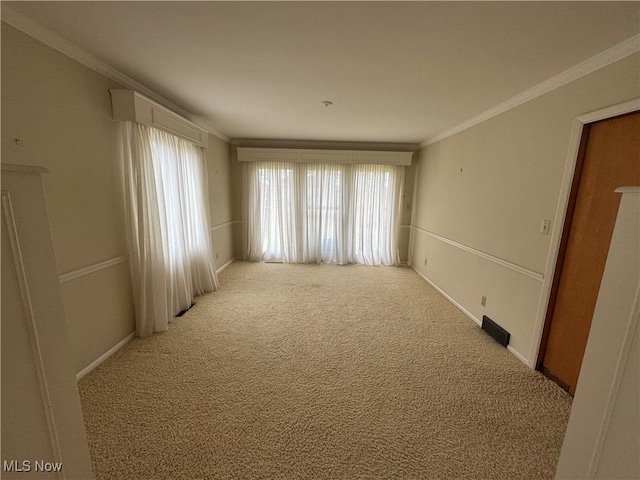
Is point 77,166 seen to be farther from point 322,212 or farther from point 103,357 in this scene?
point 322,212

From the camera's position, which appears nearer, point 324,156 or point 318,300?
point 318,300

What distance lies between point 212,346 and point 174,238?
1.33 metres

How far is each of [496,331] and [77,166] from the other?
3924 mm

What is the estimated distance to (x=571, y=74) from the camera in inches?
70.0

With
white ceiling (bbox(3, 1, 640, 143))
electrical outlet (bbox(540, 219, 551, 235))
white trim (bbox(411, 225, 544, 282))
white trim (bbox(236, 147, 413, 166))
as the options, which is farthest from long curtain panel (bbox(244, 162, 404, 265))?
→ electrical outlet (bbox(540, 219, 551, 235))

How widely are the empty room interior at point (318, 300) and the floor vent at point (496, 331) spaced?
6 cm

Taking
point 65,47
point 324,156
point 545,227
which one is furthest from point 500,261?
point 65,47

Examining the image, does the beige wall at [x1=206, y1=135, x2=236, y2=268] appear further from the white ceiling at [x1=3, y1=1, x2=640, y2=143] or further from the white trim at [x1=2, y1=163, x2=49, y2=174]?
the white trim at [x1=2, y1=163, x2=49, y2=174]

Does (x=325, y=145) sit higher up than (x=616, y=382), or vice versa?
(x=325, y=145)

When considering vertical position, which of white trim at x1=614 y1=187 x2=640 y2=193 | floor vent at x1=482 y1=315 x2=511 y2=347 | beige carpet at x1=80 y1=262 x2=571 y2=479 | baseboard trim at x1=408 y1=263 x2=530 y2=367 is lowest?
beige carpet at x1=80 y1=262 x2=571 y2=479

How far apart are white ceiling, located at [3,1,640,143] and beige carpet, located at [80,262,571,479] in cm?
237

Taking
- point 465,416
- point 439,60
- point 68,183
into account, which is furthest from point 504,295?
point 68,183

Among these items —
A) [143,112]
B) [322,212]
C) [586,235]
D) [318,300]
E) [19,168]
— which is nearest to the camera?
[19,168]

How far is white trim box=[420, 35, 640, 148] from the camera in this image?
57.6 inches
